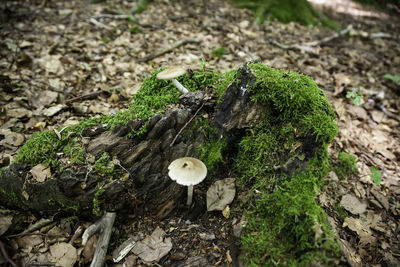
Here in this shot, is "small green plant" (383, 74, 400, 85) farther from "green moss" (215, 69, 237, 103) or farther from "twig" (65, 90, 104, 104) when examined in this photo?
"twig" (65, 90, 104, 104)

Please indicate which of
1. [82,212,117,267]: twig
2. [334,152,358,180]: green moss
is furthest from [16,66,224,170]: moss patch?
[334,152,358,180]: green moss

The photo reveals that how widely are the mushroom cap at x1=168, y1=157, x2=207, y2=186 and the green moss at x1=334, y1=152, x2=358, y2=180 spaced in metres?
2.74

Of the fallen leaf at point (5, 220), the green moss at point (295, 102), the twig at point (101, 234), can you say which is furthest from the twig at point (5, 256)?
A: the green moss at point (295, 102)

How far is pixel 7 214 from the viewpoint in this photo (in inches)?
119

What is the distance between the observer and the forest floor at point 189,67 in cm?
300

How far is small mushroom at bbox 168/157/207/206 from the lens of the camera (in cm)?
274

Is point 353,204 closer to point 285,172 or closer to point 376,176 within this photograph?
point 376,176

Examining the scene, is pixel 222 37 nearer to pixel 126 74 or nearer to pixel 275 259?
pixel 126 74

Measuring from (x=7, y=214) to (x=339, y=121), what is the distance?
597cm

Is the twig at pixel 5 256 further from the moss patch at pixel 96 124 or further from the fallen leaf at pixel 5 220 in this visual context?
the moss patch at pixel 96 124

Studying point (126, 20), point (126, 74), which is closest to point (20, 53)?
point (126, 74)

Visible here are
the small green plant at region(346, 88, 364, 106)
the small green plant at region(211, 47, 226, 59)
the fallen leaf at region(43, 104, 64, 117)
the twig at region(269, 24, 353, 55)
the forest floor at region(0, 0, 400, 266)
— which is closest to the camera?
the forest floor at region(0, 0, 400, 266)

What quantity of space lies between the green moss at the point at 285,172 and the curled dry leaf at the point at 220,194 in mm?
159

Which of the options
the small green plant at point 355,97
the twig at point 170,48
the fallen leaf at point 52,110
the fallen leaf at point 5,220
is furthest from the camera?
the twig at point 170,48
